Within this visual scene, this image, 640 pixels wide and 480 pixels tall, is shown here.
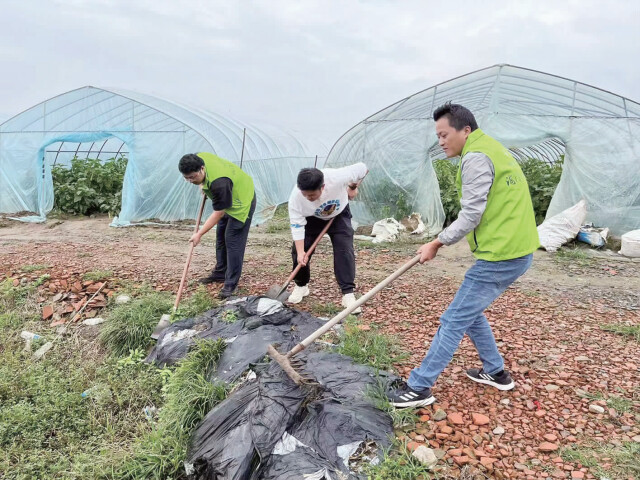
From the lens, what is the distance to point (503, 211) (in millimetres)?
2557

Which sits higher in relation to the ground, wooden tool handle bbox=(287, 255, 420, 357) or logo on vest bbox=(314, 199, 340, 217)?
logo on vest bbox=(314, 199, 340, 217)

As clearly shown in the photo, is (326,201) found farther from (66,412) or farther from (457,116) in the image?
(66,412)

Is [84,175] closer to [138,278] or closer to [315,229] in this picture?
[138,278]

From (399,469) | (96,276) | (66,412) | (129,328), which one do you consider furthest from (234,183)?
(399,469)

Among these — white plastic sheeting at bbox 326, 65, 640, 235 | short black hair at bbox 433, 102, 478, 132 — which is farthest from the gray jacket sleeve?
white plastic sheeting at bbox 326, 65, 640, 235

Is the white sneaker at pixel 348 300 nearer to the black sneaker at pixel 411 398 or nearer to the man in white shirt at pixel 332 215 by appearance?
the man in white shirt at pixel 332 215

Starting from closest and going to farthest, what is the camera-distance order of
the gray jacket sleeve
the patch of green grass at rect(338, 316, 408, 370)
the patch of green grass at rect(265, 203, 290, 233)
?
the gray jacket sleeve
the patch of green grass at rect(338, 316, 408, 370)
the patch of green grass at rect(265, 203, 290, 233)

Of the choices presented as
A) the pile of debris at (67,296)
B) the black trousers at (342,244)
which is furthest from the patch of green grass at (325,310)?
the pile of debris at (67,296)

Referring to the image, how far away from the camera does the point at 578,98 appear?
7707 mm

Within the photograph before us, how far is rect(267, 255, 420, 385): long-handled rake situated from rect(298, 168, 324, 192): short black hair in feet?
3.53

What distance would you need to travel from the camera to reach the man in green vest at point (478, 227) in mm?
2521

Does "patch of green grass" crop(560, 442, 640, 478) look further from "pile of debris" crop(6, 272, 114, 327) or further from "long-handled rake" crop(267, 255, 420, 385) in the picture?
"pile of debris" crop(6, 272, 114, 327)

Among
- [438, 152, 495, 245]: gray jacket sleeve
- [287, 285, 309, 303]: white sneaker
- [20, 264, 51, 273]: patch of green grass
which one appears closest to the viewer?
[438, 152, 495, 245]: gray jacket sleeve

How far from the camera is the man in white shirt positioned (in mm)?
4047
